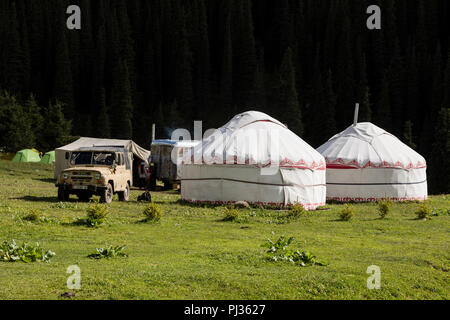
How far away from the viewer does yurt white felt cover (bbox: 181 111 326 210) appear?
20219mm

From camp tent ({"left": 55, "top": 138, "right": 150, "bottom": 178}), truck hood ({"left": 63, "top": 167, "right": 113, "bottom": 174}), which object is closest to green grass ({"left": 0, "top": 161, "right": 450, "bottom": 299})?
truck hood ({"left": 63, "top": 167, "right": 113, "bottom": 174})

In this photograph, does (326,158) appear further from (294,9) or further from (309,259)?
(294,9)

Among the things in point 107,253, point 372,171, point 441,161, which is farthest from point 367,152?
point 441,161

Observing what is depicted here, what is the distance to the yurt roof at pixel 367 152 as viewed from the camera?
2375 centimetres

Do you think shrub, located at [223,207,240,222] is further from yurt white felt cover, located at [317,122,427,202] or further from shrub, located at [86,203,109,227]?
yurt white felt cover, located at [317,122,427,202]

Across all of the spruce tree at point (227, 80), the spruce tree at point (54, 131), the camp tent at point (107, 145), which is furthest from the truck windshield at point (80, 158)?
the spruce tree at point (227, 80)

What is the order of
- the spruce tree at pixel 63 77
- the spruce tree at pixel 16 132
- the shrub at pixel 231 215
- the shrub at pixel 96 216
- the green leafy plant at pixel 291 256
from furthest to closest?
the spruce tree at pixel 63 77
the spruce tree at pixel 16 132
the shrub at pixel 231 215
the shrub at pixel 96 216
the green leafy plant at pixel 291 256

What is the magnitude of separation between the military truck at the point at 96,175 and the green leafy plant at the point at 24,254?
346 inches

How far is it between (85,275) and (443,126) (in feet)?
188

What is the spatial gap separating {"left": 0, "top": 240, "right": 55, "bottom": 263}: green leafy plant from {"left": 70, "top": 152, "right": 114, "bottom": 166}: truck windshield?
1007 cm

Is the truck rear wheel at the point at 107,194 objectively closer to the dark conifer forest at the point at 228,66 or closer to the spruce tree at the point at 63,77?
the dark conifer forest at the point at 228,66

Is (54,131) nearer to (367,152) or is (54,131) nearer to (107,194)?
(107,194)

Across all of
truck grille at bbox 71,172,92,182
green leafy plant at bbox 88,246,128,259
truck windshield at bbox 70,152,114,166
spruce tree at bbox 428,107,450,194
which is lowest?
spruce tree at bbox 428,107,450,194
